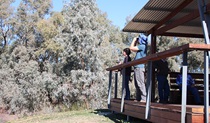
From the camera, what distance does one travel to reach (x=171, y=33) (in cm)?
840

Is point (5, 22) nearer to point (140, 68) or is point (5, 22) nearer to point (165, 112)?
point (140, 68)

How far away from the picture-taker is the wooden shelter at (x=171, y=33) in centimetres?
363

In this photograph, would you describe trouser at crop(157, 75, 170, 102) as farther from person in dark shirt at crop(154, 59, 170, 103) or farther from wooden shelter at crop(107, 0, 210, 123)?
wooden shelter at crop(107, 0, 210, 123)

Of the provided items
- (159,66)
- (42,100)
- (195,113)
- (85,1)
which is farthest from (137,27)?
(42,100)

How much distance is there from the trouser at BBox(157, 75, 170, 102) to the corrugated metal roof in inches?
53.0

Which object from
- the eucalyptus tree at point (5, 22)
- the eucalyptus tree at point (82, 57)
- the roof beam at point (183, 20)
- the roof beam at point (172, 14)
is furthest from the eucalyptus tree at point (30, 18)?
the roof beam at point (183, 20)

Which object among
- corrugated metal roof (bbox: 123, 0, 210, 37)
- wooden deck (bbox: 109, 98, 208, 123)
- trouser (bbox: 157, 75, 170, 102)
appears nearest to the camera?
wooden deck (bbox: 109, 98, 208, 123)

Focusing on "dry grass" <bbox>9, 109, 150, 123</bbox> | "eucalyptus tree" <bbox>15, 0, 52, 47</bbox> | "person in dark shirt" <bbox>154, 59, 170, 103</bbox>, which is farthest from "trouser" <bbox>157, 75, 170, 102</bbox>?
"eucalyptus tree" <bbox>15, 0, 52, 47</bbox>

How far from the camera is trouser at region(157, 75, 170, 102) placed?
233 inches

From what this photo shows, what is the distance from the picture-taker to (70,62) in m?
18.0

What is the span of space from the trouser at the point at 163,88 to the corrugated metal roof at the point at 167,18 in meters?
1.35

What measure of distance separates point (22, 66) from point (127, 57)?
654 inches

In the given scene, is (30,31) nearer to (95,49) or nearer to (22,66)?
(22,66)

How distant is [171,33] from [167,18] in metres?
0.78
